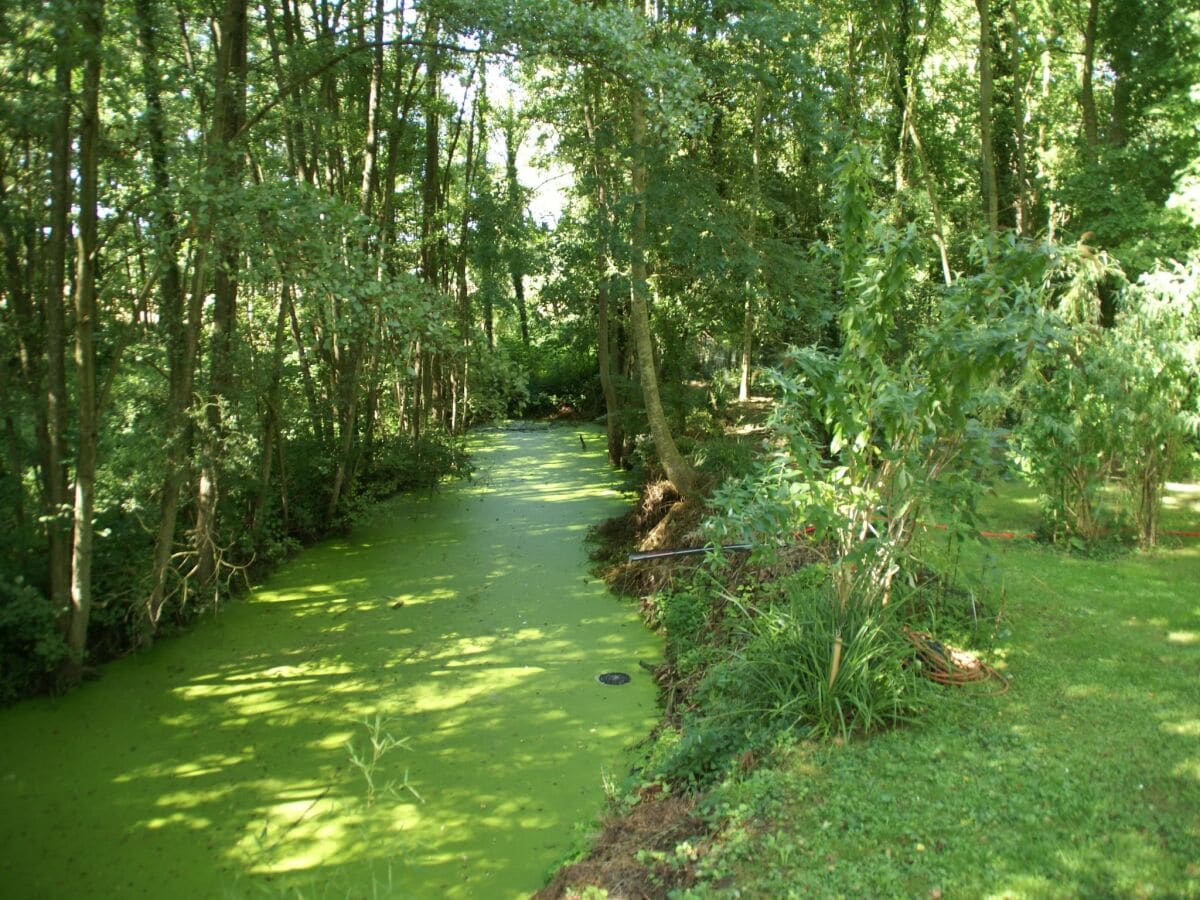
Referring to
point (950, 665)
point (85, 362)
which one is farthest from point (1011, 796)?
point (85, 362)

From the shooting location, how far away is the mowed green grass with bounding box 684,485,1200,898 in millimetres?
2566

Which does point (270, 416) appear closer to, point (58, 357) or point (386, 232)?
point (386, 232)

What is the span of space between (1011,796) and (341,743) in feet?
10.2

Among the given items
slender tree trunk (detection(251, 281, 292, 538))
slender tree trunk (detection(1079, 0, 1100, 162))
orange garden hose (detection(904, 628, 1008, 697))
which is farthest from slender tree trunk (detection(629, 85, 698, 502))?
slender tree trunk (detection(1079, 0, 1100, 162))

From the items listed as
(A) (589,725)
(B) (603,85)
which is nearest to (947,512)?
(A) (589,725)

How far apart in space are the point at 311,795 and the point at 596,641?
2245 millimetres

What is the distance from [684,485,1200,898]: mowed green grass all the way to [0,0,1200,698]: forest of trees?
1766 mm

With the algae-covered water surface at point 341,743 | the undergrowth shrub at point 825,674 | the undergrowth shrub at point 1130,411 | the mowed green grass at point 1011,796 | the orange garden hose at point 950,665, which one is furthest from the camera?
the undergrowth shrub at point 1130,411

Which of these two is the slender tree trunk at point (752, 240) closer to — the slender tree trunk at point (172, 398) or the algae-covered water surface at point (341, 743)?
the algae-covered water surface at point (341, 743)

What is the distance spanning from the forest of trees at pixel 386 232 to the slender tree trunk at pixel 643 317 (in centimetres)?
3

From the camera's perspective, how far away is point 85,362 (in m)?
4.77

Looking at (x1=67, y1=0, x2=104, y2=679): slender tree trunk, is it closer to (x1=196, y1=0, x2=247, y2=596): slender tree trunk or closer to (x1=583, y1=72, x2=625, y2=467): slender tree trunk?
(x1=196, y1=0, x2=247, y2=596): slender tree trunk

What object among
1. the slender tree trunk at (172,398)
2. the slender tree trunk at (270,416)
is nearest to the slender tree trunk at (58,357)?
the slender tree trunk at (172,398)

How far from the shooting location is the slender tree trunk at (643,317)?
24.3 ft
